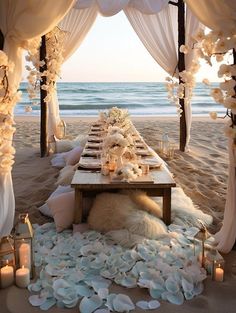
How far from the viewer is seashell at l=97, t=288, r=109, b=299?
1.79 meters

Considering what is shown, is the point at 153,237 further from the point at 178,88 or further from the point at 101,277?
the point at 178,88

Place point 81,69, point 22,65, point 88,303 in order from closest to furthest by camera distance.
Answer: point 88,303 < point 22,65 < point 81,69

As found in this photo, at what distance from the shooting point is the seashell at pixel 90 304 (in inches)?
66.6

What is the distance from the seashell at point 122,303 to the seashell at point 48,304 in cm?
31

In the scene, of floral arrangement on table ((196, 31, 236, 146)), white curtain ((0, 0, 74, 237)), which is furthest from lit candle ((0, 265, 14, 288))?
floral arrangement on table ((196, 31, 236, 146))

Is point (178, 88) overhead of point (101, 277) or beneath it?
overhead

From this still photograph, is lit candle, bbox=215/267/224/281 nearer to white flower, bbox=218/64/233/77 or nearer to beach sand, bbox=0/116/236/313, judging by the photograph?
beach sand, bbox=0/116/236/313

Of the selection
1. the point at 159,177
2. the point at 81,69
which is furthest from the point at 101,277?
the point at 81,69

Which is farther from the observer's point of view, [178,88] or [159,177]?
[178,88]

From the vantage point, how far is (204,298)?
5.91 ft

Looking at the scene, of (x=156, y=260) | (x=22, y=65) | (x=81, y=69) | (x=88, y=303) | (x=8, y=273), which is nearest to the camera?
(x=88, y=303)

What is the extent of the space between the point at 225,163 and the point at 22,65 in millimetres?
3308

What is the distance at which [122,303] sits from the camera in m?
1.74

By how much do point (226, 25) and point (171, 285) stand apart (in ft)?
4.85
